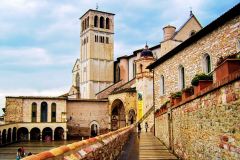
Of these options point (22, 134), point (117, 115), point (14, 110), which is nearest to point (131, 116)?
point (117, 115)

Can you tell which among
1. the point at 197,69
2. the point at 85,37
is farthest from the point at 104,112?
the point at 197,69

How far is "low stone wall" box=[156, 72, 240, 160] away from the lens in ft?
25.0

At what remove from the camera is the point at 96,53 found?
74.9 meters

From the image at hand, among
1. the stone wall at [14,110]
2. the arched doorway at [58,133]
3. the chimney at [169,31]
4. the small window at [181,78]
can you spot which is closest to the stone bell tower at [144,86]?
the chimney at [169,31]

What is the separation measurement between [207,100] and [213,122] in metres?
0.78

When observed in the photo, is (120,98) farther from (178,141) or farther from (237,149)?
(237,149)

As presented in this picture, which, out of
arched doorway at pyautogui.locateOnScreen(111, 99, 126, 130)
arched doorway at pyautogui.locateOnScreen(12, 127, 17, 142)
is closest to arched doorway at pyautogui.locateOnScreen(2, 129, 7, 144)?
arched doorway at pyautogui.locateOnScreen(12, 127, 17, 142)

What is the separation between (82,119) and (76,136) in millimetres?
3283

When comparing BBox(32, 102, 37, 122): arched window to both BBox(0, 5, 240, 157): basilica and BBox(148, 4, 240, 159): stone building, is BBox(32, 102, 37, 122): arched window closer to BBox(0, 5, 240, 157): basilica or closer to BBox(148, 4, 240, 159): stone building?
BBox(0, 5, 240, 157): basilica

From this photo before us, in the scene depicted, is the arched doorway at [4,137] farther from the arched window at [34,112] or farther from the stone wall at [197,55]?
the stone wall at [197,55]

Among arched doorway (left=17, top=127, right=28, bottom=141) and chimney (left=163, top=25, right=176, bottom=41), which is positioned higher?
chimney (left=163, top=25, right=176, bottom=41)

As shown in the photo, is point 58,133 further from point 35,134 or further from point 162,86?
point 162,86

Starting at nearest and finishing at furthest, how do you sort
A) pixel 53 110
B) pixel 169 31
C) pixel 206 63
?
pixel 206 63 < pixel 169 31 < pixel 53 110

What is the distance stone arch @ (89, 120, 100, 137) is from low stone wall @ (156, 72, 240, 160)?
4866 cm
